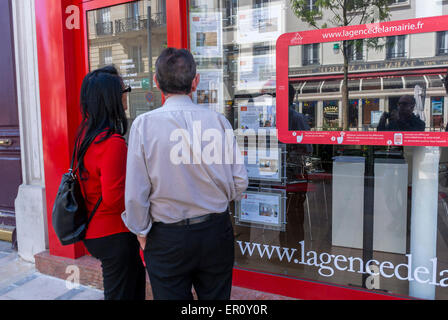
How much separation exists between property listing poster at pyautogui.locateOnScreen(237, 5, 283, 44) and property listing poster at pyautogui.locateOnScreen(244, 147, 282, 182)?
0.90m

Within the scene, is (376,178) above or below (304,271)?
above

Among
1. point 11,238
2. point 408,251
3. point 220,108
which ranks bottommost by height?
point 11,238

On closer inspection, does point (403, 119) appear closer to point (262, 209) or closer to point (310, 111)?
point (310, 111)

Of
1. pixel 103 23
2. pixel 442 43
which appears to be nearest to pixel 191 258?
pixel 442 43

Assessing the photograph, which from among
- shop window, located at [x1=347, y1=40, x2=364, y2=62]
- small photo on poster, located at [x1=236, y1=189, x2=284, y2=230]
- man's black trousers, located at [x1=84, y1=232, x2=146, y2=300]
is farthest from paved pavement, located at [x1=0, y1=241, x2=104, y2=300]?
shop window, located at [x1=347, y1=40, x2=364, y2=62]

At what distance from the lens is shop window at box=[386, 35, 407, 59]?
2443mm

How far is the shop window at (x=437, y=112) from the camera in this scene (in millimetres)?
2373

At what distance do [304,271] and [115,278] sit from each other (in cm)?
153

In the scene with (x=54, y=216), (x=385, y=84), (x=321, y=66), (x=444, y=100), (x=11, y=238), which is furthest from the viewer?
(x=11, y=238)

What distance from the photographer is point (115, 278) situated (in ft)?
7.05

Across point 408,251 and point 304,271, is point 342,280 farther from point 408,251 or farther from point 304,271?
point 408,251

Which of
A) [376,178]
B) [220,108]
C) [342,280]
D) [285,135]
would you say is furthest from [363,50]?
[342,280]

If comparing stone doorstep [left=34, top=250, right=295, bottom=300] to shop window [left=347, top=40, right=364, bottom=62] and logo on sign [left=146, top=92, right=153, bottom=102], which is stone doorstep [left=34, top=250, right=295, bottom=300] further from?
shop window [left=347, top=40, right=364, bottom=62]

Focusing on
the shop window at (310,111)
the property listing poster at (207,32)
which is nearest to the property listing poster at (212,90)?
the property listing poster at (207,32)
